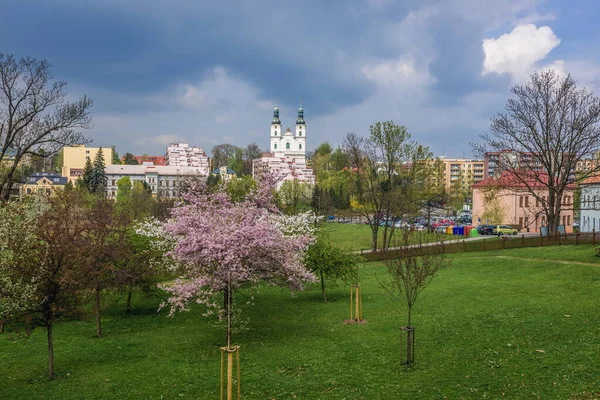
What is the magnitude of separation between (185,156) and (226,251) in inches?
6072

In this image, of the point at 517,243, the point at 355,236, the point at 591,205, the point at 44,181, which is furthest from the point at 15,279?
the point at 44,181

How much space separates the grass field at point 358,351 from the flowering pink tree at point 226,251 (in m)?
1.99

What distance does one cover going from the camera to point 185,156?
6467 inches

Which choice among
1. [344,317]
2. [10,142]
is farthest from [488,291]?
[10,142]

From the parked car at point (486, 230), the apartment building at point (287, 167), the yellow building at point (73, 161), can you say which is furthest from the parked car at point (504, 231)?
the yellow building at point (73, 161)

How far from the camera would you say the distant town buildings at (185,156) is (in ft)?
525

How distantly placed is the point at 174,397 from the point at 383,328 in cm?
822

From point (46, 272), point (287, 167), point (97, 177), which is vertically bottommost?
point (46, 272)

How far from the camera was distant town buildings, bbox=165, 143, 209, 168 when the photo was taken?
16012cm

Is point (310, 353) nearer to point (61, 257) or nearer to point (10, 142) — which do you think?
point (61, 257)

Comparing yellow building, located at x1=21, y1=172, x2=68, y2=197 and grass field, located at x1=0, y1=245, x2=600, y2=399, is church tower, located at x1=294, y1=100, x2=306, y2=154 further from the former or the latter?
grass field, located at x1=0, y1=245, x2=600, y2=399

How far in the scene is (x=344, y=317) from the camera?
20.1 meters

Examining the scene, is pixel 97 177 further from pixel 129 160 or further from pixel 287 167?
pixel 129 160

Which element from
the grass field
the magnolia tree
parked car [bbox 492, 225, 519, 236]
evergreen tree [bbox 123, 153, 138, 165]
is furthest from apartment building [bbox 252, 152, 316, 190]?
the magnolia tree
